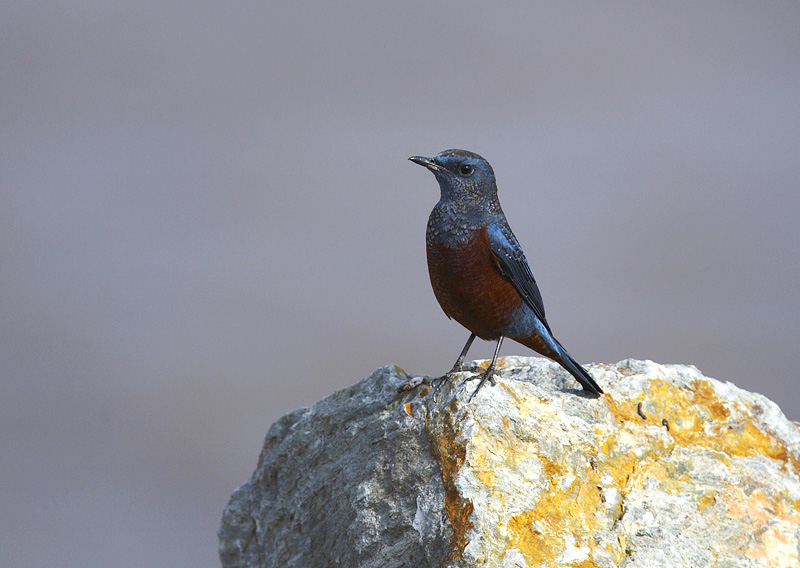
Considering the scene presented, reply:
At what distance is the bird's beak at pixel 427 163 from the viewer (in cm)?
423

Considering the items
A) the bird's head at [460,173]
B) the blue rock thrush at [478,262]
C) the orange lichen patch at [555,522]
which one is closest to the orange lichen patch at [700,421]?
the blue rock thrush at [478,262]

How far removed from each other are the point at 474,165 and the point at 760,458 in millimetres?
2037

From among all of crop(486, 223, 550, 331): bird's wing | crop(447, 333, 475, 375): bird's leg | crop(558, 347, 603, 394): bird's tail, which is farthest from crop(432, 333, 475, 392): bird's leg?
crop(558, 347, 603, 394): bird's tail

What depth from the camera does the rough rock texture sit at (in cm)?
372

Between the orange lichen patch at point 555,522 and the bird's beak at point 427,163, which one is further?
the bird's beak at point 427,163

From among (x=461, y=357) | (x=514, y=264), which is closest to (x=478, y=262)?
(x=514, y=264)

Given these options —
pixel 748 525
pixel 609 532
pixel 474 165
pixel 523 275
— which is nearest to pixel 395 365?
pixel 523 275

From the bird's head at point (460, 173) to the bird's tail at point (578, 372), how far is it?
89 cm

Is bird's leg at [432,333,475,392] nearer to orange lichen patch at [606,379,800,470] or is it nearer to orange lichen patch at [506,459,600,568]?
orange lichen patch at [506,459,600,568]

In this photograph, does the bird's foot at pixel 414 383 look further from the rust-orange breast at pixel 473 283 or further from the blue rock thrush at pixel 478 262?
the rust-orange breast at pixel 473 283

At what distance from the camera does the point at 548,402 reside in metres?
4.21

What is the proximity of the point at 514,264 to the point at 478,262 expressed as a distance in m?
0.21

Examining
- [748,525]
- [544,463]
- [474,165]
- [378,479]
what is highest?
[474,165]

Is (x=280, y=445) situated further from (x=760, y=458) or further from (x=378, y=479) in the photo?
(x=760, y=458)
